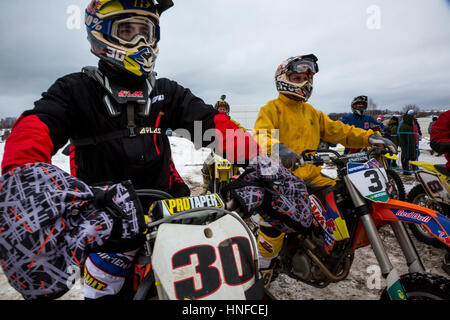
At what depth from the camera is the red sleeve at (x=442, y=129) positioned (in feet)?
12.5

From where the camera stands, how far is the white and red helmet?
10.5 ft

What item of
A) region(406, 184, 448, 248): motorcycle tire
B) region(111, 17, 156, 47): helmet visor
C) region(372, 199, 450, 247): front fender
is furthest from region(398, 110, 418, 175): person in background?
region(111, 17, 156, 47): helmet visor

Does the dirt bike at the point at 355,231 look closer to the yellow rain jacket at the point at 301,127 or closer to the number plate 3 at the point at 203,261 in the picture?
the yellow rain jacket at the point at 301,127

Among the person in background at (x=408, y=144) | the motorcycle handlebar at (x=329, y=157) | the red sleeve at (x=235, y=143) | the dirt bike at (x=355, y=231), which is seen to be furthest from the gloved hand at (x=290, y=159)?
the person in background at (x=408, y=144)

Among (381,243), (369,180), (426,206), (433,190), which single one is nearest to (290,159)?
(369,180)

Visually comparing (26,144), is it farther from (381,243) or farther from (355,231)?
(355,231)
